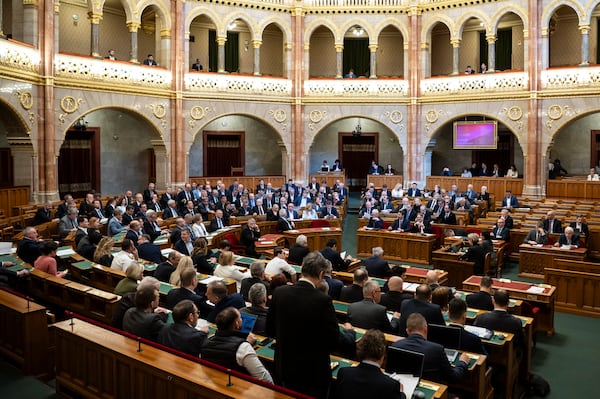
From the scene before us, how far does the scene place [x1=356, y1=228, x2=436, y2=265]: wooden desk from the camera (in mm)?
13797

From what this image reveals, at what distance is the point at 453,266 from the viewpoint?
11516 mm

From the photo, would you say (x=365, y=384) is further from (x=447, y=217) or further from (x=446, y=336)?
(x=447, y=217)

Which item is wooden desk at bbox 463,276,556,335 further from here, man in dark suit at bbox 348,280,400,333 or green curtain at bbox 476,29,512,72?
green curtain at bbox 476,29,512,72

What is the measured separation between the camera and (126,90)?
1944 cm

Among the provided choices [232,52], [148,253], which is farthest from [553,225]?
[232,52]

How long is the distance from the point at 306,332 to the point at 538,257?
953 cm

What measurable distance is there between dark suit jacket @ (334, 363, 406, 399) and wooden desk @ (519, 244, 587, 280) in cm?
911

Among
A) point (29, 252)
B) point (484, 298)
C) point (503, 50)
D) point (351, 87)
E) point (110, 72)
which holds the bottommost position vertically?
point (484, 298)

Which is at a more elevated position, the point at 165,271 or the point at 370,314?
the point at 165,271

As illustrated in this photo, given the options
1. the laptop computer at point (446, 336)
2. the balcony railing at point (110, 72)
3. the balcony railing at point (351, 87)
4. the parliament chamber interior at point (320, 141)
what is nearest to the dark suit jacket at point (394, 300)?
the parliament chamber interior at point (320, 141)

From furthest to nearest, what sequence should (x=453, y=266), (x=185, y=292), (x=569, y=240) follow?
(x=569, y=240)
(x=453, y=266)
(x=185, y=292)

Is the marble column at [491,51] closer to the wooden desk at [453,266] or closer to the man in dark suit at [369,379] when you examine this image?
the wooden desk at [453,266]

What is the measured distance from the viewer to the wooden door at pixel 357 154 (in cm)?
2720

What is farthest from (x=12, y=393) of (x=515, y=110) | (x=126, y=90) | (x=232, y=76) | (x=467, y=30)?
(x=467, y=30)
